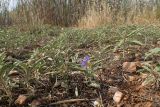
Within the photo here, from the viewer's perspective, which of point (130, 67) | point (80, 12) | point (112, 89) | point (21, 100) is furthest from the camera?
point (80, 12)

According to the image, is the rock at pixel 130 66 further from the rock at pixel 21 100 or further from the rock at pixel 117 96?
the rock at pixel 21 100

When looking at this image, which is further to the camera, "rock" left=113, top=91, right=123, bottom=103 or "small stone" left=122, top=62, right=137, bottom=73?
"small stone" left=122, top=62, right=137, bottom=73

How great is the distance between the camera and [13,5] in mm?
9938

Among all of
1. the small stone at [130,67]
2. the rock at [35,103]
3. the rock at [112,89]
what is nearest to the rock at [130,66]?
the small stone at [130,67]

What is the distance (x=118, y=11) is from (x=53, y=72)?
335 inches

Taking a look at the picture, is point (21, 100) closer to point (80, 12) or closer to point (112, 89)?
point (112, 89)

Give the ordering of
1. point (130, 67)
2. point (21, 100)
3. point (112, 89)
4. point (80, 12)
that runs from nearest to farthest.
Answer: point (21, 100)
point (112, 89)
point (130, 67)
point (80, 12)

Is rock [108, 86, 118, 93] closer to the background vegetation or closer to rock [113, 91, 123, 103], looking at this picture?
rock [113, 91, 123, 103]

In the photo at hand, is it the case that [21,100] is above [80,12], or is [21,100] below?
below

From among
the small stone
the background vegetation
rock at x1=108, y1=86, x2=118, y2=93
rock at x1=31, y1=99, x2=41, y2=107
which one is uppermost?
the background vegetation

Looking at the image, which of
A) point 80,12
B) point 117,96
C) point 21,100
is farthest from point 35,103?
point 80,12

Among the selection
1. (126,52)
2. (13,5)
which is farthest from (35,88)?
(13,5)

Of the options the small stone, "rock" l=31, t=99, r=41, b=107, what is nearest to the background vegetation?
the small stone

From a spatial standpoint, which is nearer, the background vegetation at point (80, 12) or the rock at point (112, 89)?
the rock at point (112, 89)
